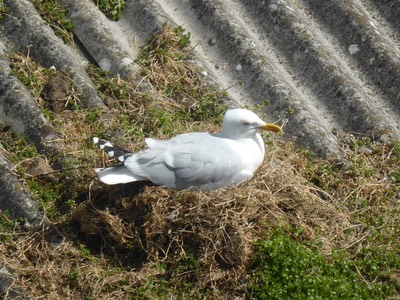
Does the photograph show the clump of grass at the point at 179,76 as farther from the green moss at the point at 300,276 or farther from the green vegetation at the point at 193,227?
the green moss at the point at 300,276

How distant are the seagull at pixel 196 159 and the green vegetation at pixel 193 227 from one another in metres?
0.08

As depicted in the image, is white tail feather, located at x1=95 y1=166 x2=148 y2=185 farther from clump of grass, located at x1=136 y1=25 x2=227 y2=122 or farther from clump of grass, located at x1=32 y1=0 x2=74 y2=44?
clump of grass, located at x1=32 y1=0 x2=74 y2=44

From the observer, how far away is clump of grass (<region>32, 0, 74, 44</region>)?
19.0 ft

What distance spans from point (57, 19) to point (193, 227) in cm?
200

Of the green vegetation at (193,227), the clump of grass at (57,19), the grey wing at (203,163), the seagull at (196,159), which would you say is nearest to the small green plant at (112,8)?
the clump of grass at (57,19)

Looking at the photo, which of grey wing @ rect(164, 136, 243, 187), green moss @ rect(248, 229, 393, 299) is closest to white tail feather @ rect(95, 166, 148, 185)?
grey wing @ rect(164, 136, 243, 187)

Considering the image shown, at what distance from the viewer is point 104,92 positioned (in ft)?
18.4

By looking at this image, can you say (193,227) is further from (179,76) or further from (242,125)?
(179,76)

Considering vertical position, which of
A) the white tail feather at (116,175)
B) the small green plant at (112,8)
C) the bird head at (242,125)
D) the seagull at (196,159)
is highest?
the bird head at (242,125)

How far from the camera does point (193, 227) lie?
4660 millimetres

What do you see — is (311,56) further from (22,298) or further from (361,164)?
(22,298)

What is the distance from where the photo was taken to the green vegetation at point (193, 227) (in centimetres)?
456

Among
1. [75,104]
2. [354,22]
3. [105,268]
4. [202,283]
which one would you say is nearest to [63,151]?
[75,104]

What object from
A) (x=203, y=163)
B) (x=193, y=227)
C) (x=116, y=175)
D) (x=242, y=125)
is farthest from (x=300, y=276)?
Answer: (x=116, y=175)
